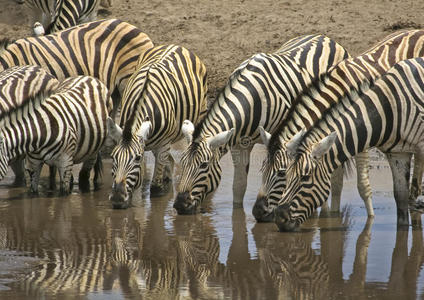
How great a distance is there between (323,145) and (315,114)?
2.52ft

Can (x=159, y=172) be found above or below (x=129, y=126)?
below

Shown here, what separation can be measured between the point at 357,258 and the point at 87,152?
4.20m

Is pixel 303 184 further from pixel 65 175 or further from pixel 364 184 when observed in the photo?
pixel 65 175

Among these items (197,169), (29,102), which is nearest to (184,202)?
(197,169)

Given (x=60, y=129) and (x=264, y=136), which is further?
(x=60, y=129)

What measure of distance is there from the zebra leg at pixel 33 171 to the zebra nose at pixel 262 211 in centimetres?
275

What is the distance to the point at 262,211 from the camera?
1021cm

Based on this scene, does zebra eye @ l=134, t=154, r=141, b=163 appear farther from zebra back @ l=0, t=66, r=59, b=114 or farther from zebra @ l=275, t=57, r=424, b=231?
zebra @ l=275, t=57, r=424, b=231

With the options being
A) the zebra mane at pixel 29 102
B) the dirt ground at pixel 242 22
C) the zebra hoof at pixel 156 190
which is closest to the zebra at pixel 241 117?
the zebra hoof at pixel 156 190

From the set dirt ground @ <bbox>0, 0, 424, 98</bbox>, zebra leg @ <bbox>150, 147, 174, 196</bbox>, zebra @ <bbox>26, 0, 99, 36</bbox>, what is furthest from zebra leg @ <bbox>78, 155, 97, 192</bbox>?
dirt ground @ <bbox>0, 0, 424, 98</bbox>

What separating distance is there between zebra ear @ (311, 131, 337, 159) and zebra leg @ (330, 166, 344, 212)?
1.39 m

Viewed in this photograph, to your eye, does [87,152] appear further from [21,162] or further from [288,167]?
[288,167]

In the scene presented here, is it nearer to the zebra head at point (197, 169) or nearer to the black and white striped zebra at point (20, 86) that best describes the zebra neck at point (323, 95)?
the zebra head at point (197, 169)

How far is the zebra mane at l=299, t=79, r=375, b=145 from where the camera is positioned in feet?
31.8
